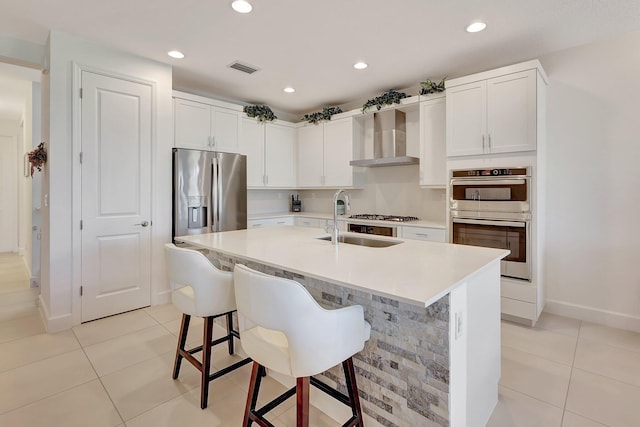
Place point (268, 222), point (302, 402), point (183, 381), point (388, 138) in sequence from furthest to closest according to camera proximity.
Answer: point (268, 222), point (388, 138), point (183, 381), point (302, 402)

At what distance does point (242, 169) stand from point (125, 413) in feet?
9.58

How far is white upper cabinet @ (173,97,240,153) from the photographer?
3.72 meters

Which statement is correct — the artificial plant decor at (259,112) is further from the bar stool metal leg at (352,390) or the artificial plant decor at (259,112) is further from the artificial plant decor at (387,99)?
the bar stool metal leg at (352,390)

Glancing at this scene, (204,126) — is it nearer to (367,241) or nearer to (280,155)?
(280,155)

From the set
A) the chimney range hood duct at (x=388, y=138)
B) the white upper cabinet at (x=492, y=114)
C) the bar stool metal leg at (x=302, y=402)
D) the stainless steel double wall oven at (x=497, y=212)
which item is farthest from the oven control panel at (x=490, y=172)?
the bar stool metal leg at (x=302, y=402)

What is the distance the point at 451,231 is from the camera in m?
3.28

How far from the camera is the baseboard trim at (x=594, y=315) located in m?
2.82

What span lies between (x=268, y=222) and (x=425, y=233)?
2260mm

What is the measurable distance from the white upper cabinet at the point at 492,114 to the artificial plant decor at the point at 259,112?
98.0 inches

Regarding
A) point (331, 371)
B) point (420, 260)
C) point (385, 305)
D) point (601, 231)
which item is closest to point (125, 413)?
point (331, 371)

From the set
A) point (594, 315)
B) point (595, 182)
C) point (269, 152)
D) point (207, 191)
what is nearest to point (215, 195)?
point (207, 191)

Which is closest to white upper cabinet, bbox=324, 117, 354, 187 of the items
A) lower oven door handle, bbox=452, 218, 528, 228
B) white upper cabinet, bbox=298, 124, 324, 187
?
white upper cabinet, bbox=298, 124, 324, 187

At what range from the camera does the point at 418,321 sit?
1.37 metres

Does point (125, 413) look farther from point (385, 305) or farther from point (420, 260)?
point (420, 260)
